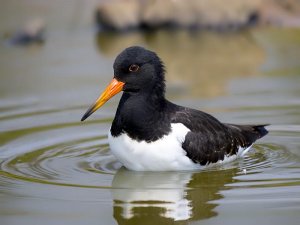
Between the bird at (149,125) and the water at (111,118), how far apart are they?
171mm

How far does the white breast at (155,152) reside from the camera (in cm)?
812

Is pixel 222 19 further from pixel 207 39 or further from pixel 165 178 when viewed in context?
pixel 165 178

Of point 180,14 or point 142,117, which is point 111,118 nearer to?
point 142,117

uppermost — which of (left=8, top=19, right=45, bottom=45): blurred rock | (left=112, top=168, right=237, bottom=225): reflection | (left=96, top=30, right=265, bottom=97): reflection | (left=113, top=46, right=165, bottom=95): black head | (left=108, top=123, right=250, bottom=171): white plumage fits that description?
(left=8, top=19, right=45, bottom=45): blurred rock

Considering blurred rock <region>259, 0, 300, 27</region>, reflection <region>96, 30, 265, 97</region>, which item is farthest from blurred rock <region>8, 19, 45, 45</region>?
blurred rock <region>259, 0, 300, 27</region>

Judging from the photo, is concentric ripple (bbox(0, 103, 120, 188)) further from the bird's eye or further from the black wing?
the bird's eye

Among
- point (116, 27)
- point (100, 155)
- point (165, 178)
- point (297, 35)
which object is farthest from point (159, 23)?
point (165, 178)

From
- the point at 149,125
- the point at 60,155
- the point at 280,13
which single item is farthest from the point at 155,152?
the point at 280,13

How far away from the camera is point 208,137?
8703 mm

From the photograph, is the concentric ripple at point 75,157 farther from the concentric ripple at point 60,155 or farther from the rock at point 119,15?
the rock at point 119,15

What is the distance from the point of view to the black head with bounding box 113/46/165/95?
27.2 feet

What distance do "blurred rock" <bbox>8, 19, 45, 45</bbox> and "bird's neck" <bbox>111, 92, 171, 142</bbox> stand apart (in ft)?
25.5

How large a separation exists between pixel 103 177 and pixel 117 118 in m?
0.60

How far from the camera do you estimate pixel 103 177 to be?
8312 mm
